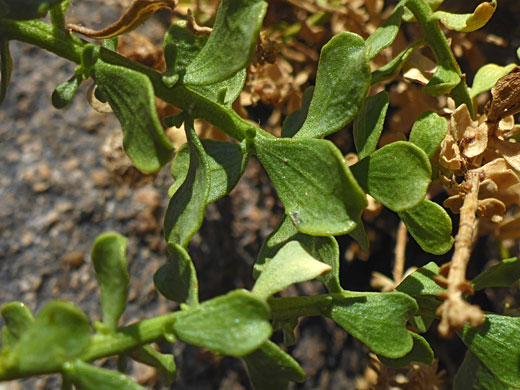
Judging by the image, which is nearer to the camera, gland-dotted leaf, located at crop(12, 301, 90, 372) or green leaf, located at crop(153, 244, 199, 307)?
gland-dotted leaf, located at crop(12, 301, 90, 372)

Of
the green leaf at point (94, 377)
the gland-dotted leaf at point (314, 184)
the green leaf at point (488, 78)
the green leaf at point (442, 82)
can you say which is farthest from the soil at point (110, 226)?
the green leaf at point (94, 377)

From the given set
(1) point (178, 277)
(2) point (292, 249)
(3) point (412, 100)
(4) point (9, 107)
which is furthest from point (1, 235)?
(3) point (412, 100)

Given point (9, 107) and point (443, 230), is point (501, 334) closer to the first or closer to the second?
point (443, 230)

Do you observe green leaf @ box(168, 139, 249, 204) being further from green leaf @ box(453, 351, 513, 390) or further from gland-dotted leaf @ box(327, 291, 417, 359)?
green leaf @ box(453, 351, 513, 390)

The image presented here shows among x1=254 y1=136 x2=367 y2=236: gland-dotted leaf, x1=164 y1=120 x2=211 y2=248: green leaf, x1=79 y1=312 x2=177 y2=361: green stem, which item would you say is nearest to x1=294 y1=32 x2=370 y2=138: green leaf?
x1=254 y1=136 x2=367 y2=236: gland-dotted leaf

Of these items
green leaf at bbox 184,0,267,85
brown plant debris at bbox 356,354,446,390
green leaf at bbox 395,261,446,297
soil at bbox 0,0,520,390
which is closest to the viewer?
green leaf at bbox 184,0,267,85

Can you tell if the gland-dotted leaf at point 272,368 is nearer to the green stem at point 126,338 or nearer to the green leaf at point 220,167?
the green stem at point 126,338

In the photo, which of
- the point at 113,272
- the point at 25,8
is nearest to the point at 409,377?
the point at 113,272
